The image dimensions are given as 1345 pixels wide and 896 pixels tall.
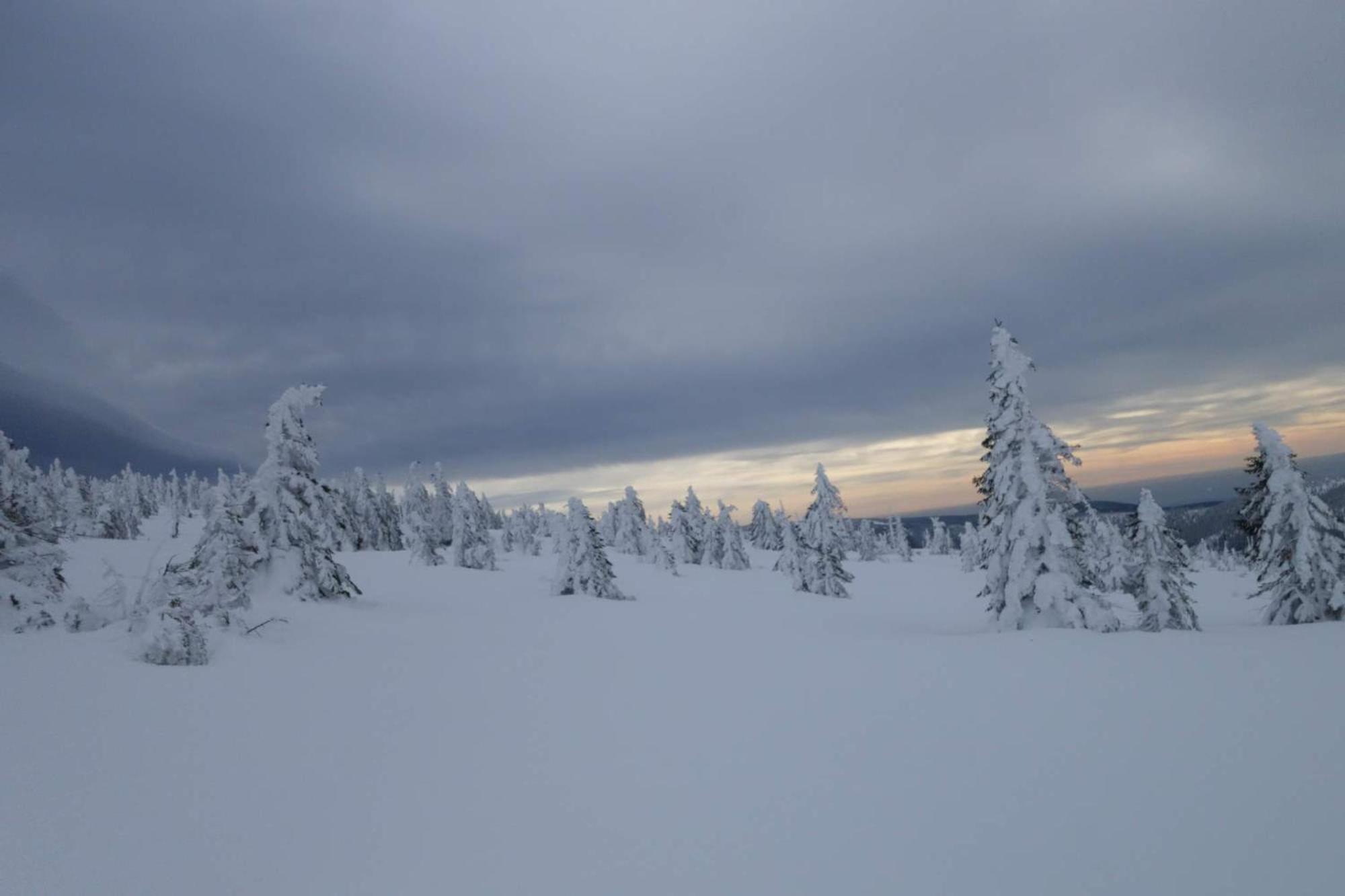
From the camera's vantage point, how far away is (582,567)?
31.9 meters

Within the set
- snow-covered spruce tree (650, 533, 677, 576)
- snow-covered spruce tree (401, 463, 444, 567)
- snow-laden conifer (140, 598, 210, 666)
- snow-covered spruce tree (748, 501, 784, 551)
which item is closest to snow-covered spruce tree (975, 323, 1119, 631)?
snow-laden conifer (140, 598, 210, 666)

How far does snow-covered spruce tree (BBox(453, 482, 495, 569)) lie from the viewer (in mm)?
48125

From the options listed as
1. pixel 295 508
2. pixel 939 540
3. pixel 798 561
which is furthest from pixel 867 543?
pixel 295 508

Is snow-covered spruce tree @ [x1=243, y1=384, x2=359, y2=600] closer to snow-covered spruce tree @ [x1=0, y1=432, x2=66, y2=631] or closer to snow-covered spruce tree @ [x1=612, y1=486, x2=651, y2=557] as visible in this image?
snow-covered spruce tree @ [x1=0, y1=432, x2=66, y2=631]

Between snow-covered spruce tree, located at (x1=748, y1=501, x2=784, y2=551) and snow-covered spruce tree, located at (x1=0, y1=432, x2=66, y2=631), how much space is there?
8491cm

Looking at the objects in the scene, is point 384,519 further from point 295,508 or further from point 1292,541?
point 1292,541

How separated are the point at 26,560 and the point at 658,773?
33.5 ft

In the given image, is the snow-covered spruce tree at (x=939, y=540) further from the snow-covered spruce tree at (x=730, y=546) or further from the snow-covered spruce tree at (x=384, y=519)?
the snow-covered spruce tree at (x=384, y=519)

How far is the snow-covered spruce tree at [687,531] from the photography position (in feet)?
240

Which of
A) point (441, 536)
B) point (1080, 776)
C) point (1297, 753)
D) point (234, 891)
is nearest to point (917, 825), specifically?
point (1080, 776)

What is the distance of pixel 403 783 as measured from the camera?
227 inches

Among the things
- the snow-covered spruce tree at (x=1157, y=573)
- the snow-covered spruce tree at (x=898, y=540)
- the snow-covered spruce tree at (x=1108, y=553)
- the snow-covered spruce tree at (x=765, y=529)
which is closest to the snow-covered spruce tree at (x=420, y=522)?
the snow-covered spruce tree at (x=1108, y=553)

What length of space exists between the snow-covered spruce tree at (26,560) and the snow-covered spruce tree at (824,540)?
3810 centimetres

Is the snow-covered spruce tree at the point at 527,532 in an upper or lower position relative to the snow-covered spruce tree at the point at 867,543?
upper
